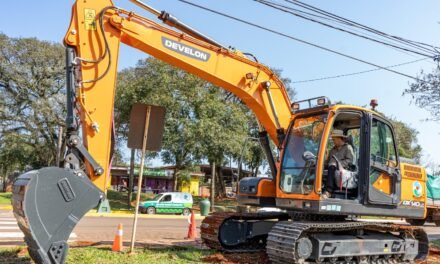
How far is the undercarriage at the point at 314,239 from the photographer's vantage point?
763cm

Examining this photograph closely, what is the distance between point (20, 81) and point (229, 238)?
31794 millimetres

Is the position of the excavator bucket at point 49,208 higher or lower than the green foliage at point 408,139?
lower

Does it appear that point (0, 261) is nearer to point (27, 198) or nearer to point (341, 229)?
point (27, 198)

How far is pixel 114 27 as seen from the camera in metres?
7.34

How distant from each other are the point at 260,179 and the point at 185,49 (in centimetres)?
291

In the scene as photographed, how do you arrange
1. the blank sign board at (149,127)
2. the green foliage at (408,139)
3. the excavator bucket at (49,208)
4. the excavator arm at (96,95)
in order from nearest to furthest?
the excavator bucket at (49,208), the excavator arm at (96,95), the blank sign board at (149,127), the green foliage at (408,139)

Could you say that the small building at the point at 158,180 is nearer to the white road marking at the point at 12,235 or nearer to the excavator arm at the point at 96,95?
the white road marking at the point at 12,235

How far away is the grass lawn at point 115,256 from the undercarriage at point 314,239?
641 mm

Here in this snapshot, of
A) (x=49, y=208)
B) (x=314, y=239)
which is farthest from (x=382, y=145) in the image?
(x=49, y=208)

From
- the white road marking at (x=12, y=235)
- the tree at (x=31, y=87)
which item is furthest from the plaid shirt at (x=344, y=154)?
the tree at (x=31, y=87)

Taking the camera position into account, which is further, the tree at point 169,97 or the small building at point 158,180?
the small building at point 158,180

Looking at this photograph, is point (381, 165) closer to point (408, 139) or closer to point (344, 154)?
point (344, 154)

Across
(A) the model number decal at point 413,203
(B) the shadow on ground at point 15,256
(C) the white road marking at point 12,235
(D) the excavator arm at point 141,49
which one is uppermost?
(D) the excavator arm at point 141,49

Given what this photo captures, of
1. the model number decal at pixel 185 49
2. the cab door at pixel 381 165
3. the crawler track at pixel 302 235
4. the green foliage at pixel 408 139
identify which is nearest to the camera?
the crawler track at pixel 302 235
